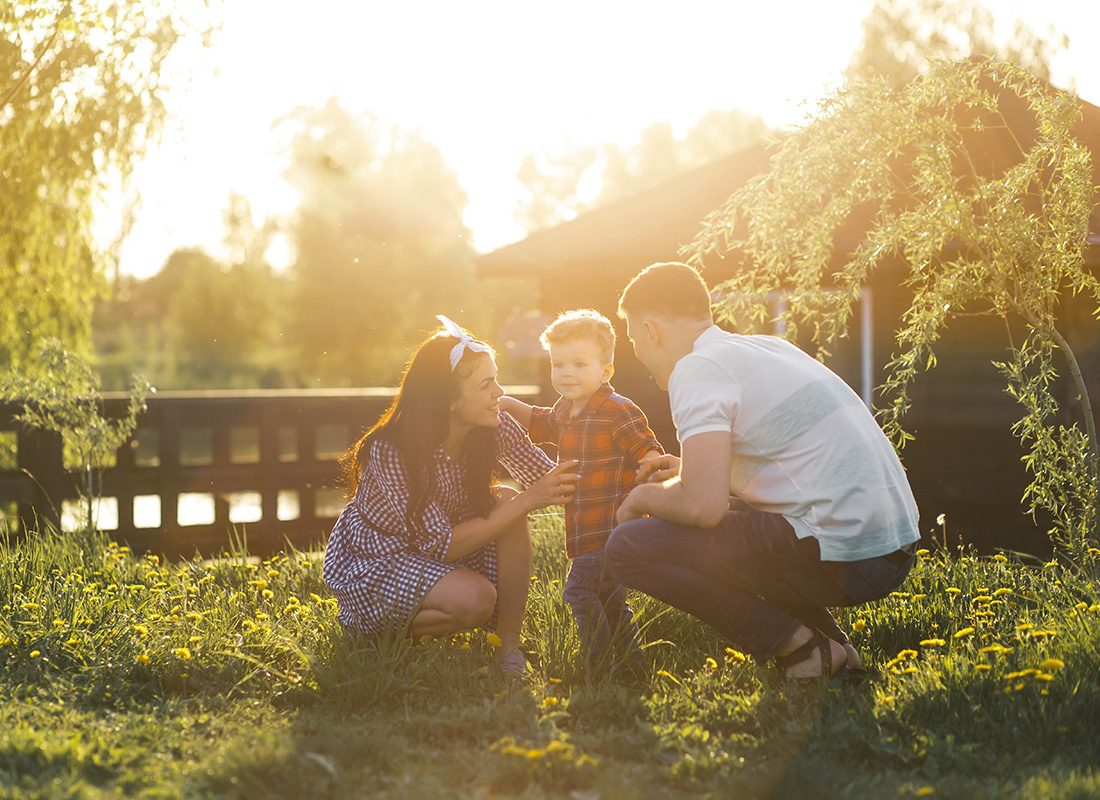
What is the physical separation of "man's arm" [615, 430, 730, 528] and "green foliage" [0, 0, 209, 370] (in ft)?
24.4

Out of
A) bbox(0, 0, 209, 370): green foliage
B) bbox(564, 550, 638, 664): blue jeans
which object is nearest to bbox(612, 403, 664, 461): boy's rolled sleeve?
bbox(564, 550, 638, 664): blue jeans

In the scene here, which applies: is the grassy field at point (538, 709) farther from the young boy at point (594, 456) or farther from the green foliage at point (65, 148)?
the green foliage at point (65, 148)

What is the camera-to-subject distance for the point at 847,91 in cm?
568

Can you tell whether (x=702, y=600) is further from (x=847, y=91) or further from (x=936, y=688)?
(x=847, y=91)

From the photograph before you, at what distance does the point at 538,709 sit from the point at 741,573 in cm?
82

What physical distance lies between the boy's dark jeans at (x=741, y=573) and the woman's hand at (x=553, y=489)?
0.74 ft

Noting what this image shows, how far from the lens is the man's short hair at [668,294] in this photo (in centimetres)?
394

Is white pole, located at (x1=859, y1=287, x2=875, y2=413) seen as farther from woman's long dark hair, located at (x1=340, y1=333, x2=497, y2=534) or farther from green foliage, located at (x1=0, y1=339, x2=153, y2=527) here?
woman's long dark hair, located at (x1=340, y1=333, x2=497, y2=534)

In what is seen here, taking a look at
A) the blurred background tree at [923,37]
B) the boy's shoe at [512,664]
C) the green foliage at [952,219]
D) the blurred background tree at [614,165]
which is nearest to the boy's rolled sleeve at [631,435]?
the boy's shoe at [512,664]

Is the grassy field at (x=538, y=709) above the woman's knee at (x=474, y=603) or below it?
below

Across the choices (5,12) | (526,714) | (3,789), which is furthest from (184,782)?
(5,12)

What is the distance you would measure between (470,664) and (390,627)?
334mm

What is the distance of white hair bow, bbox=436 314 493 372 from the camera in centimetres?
429

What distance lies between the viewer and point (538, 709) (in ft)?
12.7
